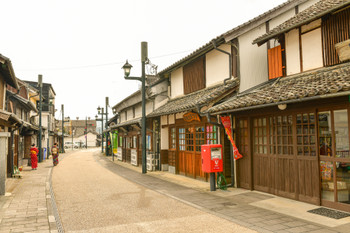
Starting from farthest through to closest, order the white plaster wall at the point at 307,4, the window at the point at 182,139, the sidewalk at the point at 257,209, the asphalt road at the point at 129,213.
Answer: the window at the point at 182,139
the white plaster wall at the point at 307,4
the asphalt road at the point at 129,213
the sidewalk at the point at 257,209

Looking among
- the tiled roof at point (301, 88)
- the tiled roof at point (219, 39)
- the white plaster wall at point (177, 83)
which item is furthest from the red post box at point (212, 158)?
the white plaster wall at point (177, 83)

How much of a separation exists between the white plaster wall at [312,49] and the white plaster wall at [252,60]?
1.62m

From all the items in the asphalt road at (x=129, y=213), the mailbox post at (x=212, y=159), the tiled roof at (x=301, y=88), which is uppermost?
the tiled roof at (x=301, y=88)

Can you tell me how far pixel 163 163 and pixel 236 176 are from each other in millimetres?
6854

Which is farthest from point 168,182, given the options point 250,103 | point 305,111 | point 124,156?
point 124,156

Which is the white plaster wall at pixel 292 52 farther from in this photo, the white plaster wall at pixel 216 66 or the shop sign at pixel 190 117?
the shop sign at pixel 190 117

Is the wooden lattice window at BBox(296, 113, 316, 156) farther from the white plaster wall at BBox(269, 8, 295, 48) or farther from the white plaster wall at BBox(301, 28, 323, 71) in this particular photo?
the white plaster wall at BBox(269, 8, 295, 48)

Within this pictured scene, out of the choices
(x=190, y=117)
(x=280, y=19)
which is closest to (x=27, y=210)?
(x=190, y=117)

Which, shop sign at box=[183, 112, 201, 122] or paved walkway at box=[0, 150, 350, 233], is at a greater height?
shop sign at box=[183, 112, 201, 122]

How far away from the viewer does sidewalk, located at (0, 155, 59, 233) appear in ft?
20.7

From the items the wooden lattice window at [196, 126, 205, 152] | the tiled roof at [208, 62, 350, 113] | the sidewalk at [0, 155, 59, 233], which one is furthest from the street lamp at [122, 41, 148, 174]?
the tiled roof at [208, 62, 350, 113]

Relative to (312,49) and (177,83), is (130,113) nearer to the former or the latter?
(177,83)

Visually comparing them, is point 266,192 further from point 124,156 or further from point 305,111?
point 124,156

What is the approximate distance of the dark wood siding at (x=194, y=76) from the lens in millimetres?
13594
